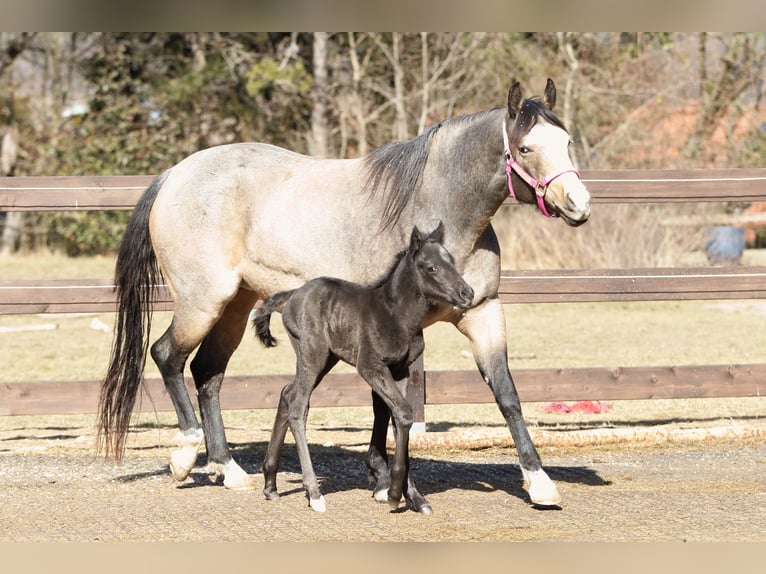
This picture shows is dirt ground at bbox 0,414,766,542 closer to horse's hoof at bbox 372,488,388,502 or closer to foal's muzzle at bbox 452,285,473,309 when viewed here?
horse's hoof at bbox 372,488,388,502

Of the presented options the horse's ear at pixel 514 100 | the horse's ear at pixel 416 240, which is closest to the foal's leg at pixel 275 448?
the horse's ear at pixel 416 240

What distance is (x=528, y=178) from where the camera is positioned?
5621 mm

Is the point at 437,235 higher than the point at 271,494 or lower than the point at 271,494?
higher

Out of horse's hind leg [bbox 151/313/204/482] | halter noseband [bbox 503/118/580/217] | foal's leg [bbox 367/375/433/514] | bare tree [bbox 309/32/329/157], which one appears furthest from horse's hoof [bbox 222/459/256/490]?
bare tree [bbox 309/32/329/157]

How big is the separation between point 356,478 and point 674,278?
2.78m

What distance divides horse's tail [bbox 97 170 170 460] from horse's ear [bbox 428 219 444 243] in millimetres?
2073

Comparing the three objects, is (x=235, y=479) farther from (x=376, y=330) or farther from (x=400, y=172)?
(x=400, y=172)

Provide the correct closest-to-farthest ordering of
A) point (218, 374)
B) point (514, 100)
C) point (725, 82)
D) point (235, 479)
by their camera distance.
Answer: point (514, 100) → point (235, 479) → point (218, 374) → point (725, 82)

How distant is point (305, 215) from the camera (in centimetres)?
631

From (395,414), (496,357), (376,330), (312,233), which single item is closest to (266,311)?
(312,233)

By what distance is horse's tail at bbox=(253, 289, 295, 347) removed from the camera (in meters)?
6.08

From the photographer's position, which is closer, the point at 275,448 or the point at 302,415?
the point at 302,415

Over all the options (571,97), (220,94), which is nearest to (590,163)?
(571,97)

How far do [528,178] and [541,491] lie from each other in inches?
63.8
